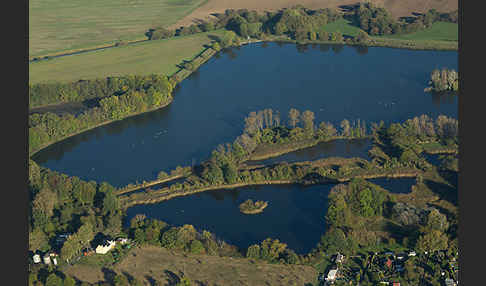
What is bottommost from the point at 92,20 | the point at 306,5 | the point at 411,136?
the point at 411,136

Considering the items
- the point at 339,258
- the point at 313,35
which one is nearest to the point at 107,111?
the point at 339,258

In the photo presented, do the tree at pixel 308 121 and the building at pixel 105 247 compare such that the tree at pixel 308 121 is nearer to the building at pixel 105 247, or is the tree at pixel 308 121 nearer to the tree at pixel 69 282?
the building at pixel 105 247

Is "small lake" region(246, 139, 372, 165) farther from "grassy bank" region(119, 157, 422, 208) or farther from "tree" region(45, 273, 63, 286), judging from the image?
"tree" region(45, 273, 63, 286)

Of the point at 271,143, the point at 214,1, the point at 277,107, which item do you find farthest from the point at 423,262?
the point at 214,1

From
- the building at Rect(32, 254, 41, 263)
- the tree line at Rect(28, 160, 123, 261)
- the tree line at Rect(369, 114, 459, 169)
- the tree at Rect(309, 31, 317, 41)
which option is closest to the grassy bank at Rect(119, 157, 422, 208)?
the tree line at Rect(369, 114, 459, 169)

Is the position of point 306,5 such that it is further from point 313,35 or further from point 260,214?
point 260,214
